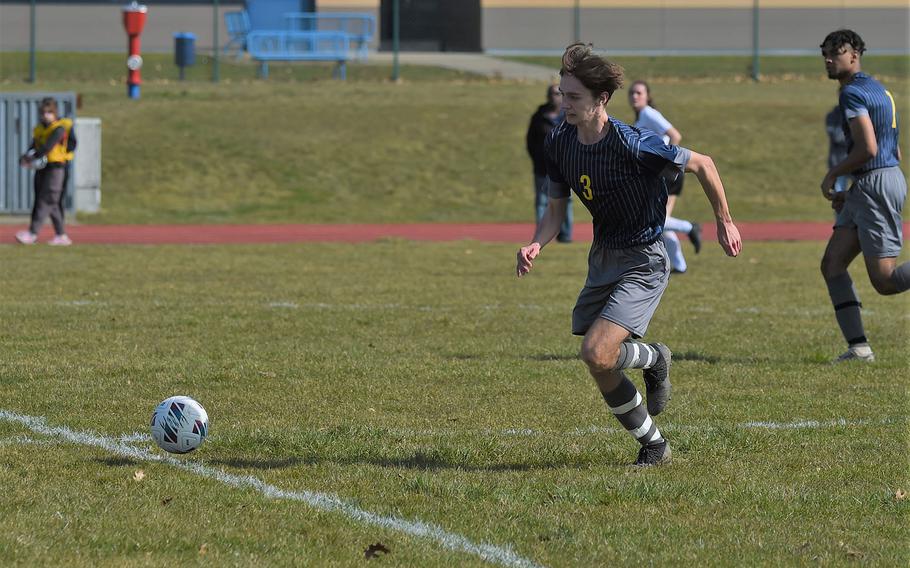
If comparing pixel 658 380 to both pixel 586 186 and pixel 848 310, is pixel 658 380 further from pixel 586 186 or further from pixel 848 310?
pixel 848 310

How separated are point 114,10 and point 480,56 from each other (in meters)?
10.6

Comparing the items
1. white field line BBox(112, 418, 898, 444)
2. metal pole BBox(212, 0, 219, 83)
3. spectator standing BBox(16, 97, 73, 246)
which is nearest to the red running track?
spectator standing BBox(16, 97, 73, 246)

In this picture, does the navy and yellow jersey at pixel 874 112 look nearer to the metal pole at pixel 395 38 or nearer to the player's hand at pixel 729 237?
the player's hand at pixel 729 237

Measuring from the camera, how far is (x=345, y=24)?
38969mm

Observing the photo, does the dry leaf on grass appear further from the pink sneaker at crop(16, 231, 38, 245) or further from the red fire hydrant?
the red fire hydrant

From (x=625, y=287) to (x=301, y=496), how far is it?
1.86 m

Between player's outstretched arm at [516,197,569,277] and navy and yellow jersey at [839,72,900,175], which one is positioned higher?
navy and yellow jersey at [839,72,900,175]

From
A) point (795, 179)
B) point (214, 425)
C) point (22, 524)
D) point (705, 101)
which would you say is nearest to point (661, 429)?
point (214, 425)

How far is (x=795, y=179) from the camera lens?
30375 millimetres

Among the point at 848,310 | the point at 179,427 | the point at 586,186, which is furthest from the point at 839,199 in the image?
the point at 179,427

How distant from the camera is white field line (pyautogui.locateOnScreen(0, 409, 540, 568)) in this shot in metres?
5.35

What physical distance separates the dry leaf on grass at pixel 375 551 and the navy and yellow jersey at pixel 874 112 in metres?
5.49

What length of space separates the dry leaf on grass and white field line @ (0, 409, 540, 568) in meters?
0.23

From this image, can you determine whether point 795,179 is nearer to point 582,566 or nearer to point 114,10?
point 114,10
